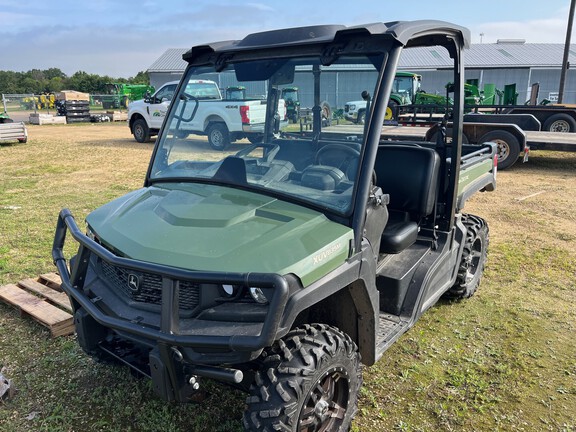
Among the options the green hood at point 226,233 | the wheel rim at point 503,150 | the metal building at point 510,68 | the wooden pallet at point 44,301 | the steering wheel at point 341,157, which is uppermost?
the metal building at point 510,68

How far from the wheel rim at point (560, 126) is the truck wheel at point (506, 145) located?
16.5 ft

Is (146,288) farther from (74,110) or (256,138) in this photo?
(74,110)

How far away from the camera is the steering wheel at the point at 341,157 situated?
249 cm

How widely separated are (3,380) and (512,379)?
3.23 metres

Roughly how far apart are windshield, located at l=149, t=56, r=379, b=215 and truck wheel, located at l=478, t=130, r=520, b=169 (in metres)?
8.45

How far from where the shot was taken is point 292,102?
3113 millimetres

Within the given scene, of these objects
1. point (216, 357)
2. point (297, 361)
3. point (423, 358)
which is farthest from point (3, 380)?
point (423, 358)

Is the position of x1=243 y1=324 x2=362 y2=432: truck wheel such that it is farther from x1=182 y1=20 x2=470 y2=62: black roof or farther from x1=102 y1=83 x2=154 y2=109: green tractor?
x1=102 y1=83 x2=154 y2=109: green tractor

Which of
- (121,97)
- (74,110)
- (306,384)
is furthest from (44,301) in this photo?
(121,97)

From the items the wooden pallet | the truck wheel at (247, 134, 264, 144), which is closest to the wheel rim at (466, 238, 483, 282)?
the truck wheel at (247, 134, 264, 144)

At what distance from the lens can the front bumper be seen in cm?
189

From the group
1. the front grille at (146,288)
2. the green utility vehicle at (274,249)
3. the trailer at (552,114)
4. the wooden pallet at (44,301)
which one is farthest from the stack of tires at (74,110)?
the front grille at (146,288)

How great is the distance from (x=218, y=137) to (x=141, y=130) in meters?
14.0

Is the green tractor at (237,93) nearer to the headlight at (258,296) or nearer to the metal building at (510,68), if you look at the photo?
the headlight at (258,296)
